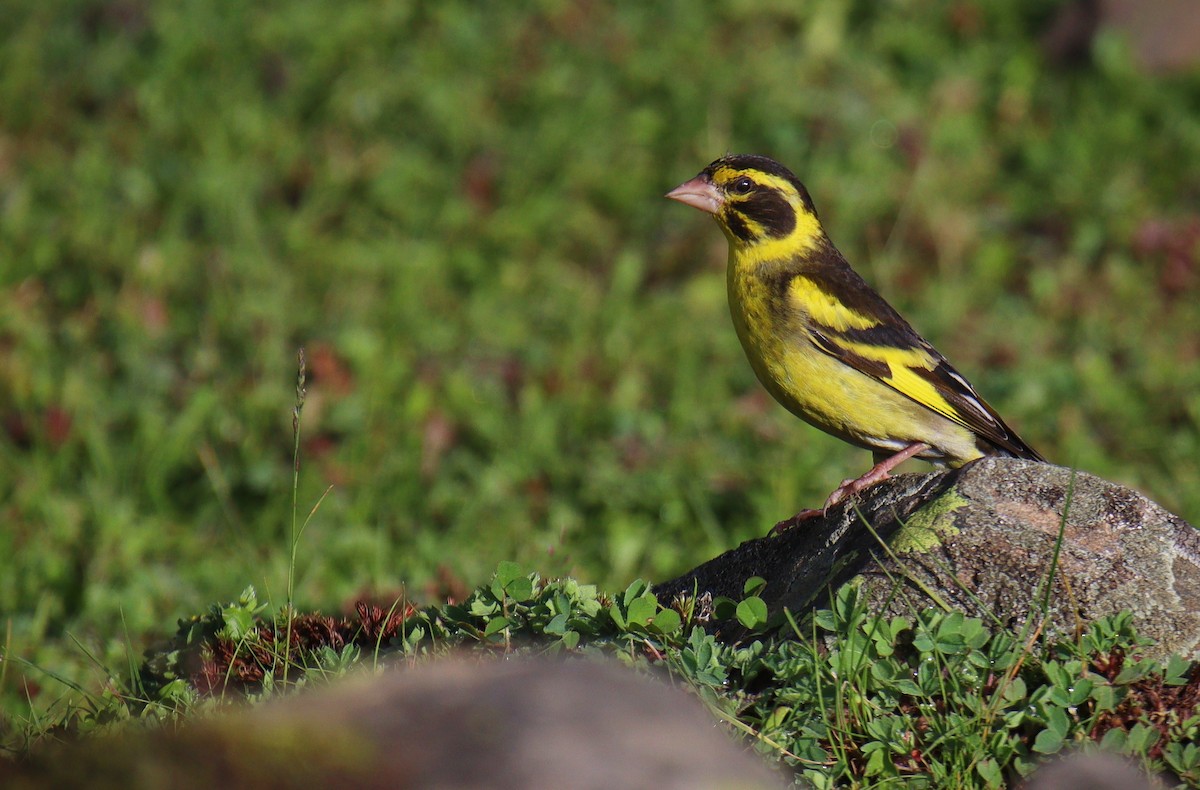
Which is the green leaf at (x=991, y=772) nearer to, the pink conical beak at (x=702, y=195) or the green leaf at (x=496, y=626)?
the green leaf at (x=496, y=626)

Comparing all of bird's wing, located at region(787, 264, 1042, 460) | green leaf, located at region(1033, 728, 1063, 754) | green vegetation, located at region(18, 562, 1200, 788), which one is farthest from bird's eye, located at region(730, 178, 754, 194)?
green leaf, located at region(1033, 728, 1063, 754)

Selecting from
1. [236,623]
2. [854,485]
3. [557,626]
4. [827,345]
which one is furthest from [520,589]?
[827,345]

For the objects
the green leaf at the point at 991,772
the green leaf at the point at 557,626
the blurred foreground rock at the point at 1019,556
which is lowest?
the green leaf at the point at 991,772

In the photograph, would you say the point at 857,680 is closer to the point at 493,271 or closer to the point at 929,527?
the point at 929,527

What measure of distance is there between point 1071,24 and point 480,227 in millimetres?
5384

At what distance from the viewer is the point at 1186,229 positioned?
9.72 metres

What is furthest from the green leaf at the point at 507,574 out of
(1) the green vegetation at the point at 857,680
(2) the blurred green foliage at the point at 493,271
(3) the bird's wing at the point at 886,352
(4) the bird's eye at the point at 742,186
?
(4) the bird's eye at the point at 742,186

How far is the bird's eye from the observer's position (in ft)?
20.0

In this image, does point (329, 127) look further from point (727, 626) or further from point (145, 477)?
point (727, 626)

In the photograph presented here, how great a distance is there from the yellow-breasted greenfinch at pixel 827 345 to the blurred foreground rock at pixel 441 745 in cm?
263

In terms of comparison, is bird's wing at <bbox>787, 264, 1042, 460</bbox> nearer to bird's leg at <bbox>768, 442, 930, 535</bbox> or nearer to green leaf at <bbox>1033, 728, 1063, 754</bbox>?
bird's leg at <bbox>768, 442, 930, 535</bbox>

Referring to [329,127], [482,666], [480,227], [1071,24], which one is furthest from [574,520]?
[1071,24]

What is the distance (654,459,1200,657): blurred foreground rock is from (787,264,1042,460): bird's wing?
1183 mm

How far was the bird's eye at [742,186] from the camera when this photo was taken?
610cm
